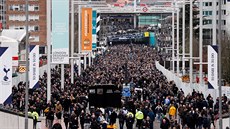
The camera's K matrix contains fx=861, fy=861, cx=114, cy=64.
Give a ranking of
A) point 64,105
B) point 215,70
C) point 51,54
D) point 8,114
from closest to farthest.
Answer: point 8,114 → point 215,70 → point 64,105 → point 51,54

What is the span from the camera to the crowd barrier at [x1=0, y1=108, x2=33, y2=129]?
93.1 feet

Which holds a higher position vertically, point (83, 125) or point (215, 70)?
point (215, 70)

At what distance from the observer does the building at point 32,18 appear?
123300 millimetres

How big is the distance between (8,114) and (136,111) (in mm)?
8981

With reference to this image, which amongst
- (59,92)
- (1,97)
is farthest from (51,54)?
(1,97)

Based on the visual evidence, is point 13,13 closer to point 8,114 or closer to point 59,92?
point 59,92

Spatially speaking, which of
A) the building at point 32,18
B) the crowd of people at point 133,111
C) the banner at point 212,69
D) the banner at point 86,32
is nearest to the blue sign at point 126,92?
the crowd of people at point 133,111

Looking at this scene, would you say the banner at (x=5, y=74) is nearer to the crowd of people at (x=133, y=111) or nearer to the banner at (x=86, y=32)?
the crowd of people at (x=133, y=111)

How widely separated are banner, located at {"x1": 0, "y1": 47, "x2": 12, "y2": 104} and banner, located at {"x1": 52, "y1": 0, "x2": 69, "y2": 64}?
15890 millimetres

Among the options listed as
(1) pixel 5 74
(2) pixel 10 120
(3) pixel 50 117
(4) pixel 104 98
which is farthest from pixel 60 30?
(1) pixel 5 74

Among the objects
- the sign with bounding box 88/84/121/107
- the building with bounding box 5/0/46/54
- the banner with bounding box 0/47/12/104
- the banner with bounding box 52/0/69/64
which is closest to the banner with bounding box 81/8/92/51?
the banner with bounding box 52/0/69/64

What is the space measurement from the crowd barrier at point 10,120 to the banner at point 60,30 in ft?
35.3

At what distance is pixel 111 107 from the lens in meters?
38.4

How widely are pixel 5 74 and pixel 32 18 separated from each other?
99106mm
